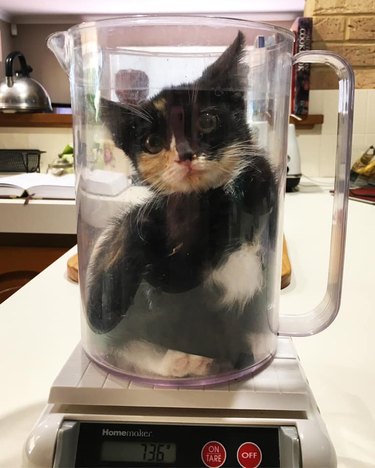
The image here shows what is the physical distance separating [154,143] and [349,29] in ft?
5.71

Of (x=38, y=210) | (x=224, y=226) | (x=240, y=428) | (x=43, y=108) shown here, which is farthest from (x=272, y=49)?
(x=43, y=108)

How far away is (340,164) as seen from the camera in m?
0.41

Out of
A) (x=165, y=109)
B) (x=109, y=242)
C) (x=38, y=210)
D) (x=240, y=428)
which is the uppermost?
(x=165, y=109)

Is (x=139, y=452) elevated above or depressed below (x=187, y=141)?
below

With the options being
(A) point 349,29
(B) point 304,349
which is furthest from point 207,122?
(A) point 349,29

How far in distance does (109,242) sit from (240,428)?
168 mm

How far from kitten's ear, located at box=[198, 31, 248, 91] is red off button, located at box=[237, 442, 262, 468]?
25cm

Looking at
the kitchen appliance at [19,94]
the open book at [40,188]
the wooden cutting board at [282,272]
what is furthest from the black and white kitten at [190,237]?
the kitchen appliance at [19,94]

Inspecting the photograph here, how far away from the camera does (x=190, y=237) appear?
0.36m

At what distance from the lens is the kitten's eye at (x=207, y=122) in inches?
13.5

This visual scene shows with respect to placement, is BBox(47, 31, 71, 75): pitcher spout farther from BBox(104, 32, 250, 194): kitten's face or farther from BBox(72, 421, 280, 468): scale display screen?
BBox(72, 421, 280, 468): scale display screen

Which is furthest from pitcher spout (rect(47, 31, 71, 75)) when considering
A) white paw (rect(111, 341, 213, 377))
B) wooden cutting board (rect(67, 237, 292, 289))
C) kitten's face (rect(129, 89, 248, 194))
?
wooden cutting board (rect(67, 237, 292, 289))

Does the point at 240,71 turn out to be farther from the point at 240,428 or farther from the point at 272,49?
the point at 240,428

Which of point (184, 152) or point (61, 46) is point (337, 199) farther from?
point (61, 46)
